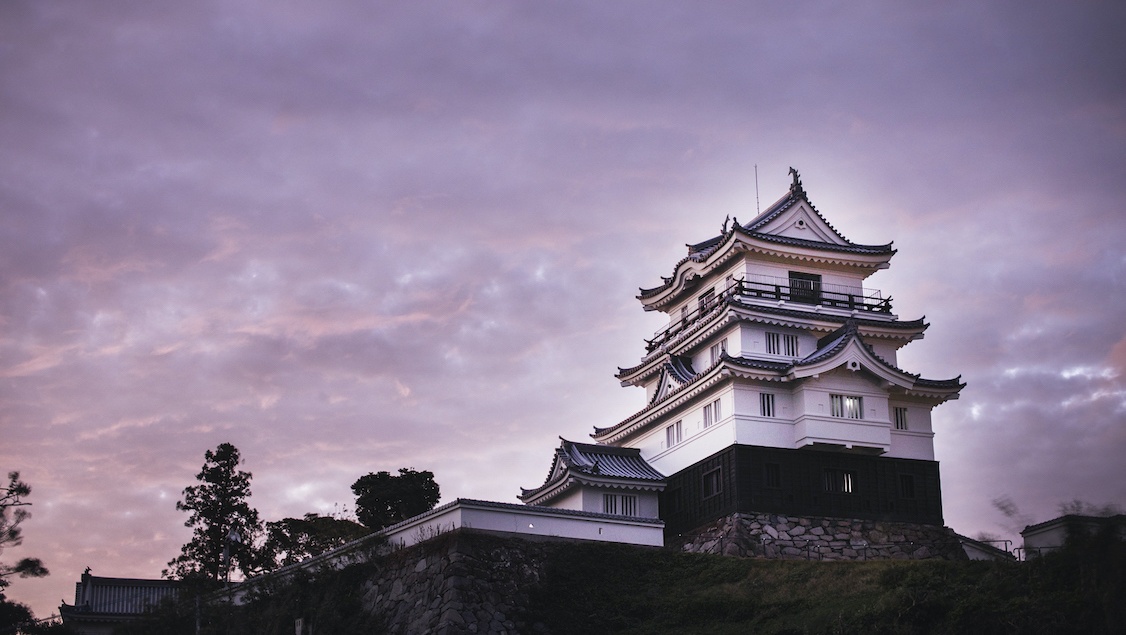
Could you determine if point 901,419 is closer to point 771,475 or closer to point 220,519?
point 771,475

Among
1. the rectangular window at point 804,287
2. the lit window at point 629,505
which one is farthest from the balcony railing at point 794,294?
the lit window at point 629,505

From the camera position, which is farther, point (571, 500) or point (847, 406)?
point (571, 500)

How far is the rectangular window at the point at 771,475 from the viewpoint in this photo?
47062 mm

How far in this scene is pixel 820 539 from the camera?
152 ft

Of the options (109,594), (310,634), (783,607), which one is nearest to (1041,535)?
(783,607)

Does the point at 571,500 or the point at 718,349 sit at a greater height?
the point at 718,349

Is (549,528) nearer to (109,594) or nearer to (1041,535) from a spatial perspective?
(1041,535)

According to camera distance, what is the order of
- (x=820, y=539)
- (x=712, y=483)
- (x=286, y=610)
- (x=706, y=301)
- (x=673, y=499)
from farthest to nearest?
(x=706, y=301)
(x=673, y=499)
(x=712, y=483)
(x=820, y=539)
(x=286, y=610)

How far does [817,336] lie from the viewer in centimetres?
5222

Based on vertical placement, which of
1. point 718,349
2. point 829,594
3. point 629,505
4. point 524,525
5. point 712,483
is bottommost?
point 829,594

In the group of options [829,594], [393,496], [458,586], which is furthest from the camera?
[393,496]

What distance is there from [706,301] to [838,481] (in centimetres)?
1107

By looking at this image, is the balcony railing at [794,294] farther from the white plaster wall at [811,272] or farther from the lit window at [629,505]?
the lit window at [629,505]

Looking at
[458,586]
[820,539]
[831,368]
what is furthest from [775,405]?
[458,586]
